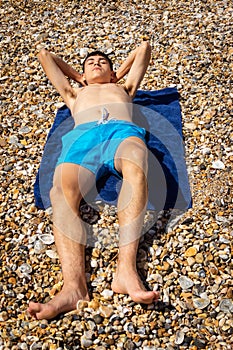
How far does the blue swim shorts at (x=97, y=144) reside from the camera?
12.9 feet

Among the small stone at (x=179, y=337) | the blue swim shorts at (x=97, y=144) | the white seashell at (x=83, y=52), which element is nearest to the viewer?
the small stone at (x=179, y=337)

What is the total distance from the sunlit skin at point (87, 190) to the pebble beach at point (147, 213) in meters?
0.11

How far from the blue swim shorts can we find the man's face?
2.54ft

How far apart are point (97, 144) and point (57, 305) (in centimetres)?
148

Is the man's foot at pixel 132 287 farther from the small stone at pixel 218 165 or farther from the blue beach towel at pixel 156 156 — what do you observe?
the small stone at pixel 218 165

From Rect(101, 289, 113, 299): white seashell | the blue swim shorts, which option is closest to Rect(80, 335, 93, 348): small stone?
Rect(101, 289, 113, 299): white seashell

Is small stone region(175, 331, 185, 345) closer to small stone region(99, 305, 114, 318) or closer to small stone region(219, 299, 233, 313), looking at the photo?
small stone region(219, 299, 233, 313)

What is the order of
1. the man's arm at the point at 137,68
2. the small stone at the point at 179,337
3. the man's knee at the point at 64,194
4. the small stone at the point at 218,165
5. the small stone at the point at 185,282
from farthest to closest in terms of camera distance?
the man's arm at the point at 137,68 → the small stone at the point at 218,165 → the man's knee at the point at 64,194 → the small stone at the point at 185,282 → the small stone at the point at 179,337

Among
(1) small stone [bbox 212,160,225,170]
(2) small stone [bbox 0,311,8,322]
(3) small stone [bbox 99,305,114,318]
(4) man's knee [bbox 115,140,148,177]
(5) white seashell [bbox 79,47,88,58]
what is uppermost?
(5) white seashell [bbox 79,47,88,58]

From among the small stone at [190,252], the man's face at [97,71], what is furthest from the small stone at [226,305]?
the man's face at [97,71]

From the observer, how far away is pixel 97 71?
15.8ft

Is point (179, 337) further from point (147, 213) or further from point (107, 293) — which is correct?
point (147, 213)

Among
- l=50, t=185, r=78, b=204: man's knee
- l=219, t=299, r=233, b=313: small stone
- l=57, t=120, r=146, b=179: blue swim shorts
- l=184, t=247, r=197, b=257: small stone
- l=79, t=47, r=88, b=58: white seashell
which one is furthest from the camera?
l=79, t=47, r=88, b=58: white seashell

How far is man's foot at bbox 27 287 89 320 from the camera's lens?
304 cm
